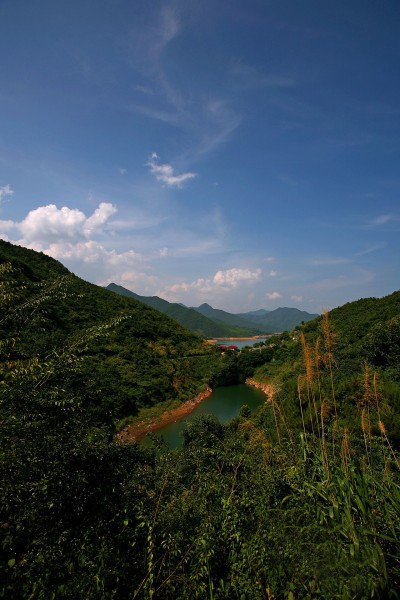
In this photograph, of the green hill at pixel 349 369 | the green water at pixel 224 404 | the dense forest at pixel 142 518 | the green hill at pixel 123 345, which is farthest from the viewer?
the green hill at pixel 123 345

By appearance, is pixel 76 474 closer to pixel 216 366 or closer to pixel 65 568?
pixel 65 568

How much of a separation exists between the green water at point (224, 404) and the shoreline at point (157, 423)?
57 centimetres

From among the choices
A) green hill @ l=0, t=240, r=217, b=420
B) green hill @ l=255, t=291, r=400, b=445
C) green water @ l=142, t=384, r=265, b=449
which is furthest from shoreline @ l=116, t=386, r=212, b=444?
green hill @ l=255, t=291, r=400, b=445

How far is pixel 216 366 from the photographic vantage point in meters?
44.9

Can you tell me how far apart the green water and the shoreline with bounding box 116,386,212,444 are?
0.57 meters

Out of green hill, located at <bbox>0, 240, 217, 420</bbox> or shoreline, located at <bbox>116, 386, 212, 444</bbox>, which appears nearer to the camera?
shoreline, located at <bbox>116, 386, 212, 444</bbox>

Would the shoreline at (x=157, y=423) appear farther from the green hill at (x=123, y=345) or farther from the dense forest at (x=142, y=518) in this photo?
the dense forest at (x=142, y=518)

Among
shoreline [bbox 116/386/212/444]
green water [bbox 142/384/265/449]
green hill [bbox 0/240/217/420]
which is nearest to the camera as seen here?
shoreline [bbox 116/386/212/444]

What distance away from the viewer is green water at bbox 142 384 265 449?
2600 centimetres

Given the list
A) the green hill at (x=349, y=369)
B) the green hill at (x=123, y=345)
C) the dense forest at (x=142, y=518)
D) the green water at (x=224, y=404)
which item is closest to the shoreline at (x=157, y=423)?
the green water at (x=224, y=404)

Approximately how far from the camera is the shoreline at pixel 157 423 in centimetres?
2447

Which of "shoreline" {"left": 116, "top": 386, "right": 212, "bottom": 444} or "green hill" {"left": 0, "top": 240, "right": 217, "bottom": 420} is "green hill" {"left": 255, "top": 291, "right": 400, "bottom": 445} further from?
"green hill" {"left": 0, "top": 240, "right": 217, "bottom": 420}

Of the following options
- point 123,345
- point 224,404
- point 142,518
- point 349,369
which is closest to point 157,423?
point 224,404

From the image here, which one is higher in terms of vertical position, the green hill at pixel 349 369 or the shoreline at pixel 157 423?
the green hill at pixel 349 369
